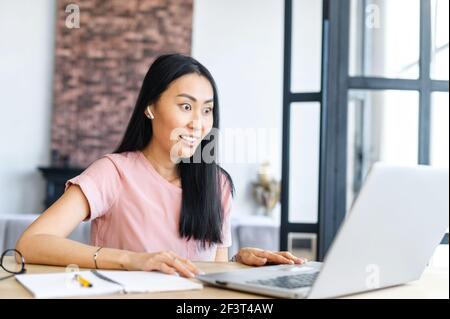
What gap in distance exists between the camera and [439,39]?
9.35 feet

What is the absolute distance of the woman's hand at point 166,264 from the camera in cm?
115

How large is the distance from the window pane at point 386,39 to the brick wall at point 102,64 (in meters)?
3.56

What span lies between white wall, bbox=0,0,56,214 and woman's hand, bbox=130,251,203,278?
215 inches

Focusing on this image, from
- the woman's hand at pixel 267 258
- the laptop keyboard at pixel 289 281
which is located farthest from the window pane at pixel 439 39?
the laptop keyboard at pixel 289 281

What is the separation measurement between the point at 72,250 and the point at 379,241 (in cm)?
65

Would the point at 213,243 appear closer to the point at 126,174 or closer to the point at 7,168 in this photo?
the point at 126,174

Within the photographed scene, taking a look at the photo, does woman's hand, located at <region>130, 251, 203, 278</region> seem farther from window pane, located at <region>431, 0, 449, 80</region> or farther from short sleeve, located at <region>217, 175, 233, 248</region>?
window pane, located at <region>431, 0, 449, 80</region>

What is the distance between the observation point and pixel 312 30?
10.1 feet

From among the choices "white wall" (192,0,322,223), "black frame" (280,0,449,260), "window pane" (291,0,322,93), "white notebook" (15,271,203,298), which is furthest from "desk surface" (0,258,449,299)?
"white wall" (192,0,322,223)

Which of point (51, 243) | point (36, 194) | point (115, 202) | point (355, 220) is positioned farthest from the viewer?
point (36, 194)

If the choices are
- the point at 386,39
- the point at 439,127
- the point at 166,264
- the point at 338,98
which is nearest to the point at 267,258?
the point at 166,264

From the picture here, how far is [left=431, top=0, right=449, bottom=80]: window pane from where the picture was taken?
2791 mm
